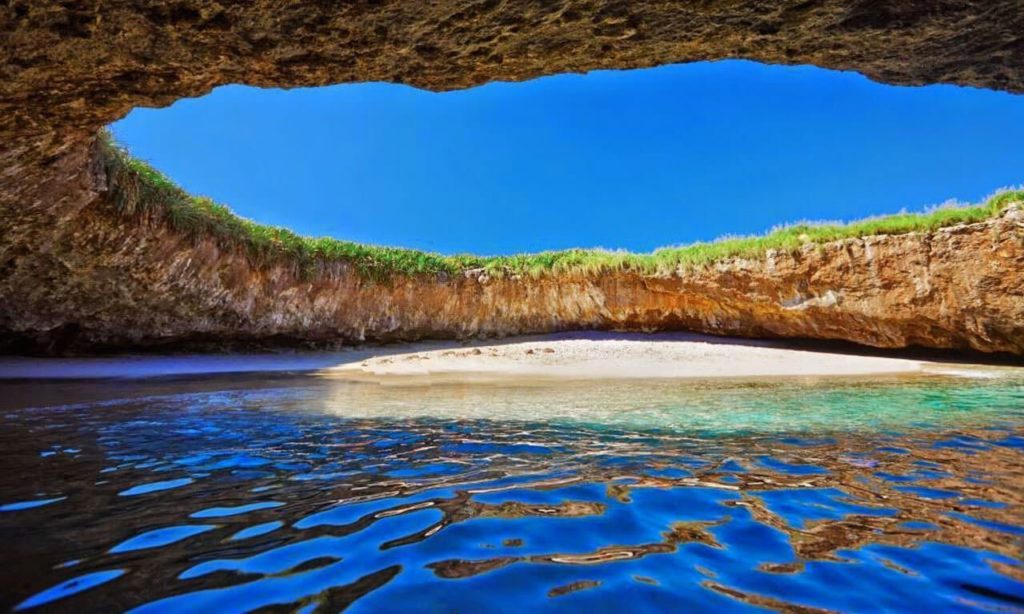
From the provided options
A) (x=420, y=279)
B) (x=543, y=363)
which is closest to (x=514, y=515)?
(x=543, y=363)

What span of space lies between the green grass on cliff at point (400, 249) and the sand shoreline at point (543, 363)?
2.11 metres

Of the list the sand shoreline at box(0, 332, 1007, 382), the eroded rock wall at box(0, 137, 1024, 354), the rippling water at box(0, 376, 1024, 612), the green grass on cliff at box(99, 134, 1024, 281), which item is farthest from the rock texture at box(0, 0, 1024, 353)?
the rippling water at box(0, 376, 1024, 612)

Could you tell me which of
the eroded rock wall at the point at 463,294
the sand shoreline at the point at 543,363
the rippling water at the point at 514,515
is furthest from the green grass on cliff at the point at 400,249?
the rippling water at the point at 514,515

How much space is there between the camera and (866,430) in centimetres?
435

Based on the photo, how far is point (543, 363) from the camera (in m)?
13.1

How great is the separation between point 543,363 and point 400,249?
541 cm

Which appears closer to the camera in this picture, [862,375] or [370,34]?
[370,34]

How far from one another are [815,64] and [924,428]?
120 inches

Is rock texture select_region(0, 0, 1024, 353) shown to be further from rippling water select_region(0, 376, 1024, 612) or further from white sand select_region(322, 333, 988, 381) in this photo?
rippling water select_region(0, 376, 1024, 612)

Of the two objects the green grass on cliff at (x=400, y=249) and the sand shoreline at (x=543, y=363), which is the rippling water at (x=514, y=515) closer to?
the green grass on cliff at (x=400, y=249)

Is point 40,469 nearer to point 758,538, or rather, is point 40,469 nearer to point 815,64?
point 758,538

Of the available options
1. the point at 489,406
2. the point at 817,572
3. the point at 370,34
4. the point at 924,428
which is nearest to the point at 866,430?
the point at 924,428

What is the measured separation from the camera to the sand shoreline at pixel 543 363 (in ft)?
35.0

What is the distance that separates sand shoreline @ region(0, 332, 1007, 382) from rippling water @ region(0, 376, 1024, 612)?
630 cm
